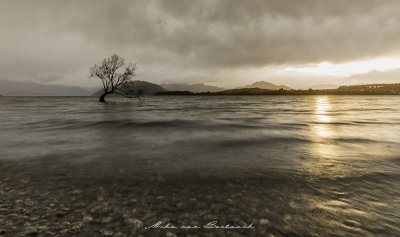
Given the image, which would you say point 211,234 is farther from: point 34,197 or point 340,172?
point 340,172

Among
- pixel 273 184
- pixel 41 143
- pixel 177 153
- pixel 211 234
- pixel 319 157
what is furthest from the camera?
pixel 41 143

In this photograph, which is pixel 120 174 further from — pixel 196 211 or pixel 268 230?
pixel 268 230

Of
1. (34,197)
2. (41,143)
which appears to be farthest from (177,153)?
(41,143)

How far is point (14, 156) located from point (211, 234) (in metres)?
7.45

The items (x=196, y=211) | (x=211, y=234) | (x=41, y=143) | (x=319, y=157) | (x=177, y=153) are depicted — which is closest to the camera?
(x=211, y=234)

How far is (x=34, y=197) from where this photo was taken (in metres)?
3.66

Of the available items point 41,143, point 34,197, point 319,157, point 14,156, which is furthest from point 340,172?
point 41,143

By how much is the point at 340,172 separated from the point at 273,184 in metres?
2.06

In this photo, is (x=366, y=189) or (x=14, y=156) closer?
(x=366, y=189)

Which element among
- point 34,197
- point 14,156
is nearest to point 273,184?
point 34,197

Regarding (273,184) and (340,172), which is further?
(340,172)

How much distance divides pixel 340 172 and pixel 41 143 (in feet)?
37.0

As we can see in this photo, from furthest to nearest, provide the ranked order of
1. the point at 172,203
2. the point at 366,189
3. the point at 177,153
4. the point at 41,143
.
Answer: the point at 41,143 < the point at 177,153 < the point at 366,189 < the point at 172,203

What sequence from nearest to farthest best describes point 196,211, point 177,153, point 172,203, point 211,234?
point 211,234 → point 196,211 → point 172,203 → point 177,153
